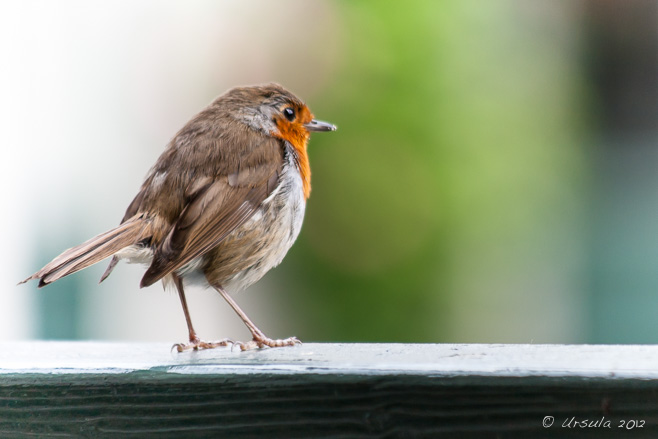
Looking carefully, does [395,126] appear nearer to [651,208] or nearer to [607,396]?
[651,208]

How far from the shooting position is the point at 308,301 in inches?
288

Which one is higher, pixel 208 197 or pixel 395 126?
pixel 208 197

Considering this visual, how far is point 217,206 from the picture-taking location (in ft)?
10.6

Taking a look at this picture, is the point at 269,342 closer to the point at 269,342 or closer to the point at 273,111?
the point at 269,342

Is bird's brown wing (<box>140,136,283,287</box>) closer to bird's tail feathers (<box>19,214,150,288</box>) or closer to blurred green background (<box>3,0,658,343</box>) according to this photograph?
bird's tail feathers (<box>19,214,150,288</box>)

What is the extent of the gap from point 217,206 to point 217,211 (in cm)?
2

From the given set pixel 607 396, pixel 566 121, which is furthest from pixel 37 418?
pixel 566 121

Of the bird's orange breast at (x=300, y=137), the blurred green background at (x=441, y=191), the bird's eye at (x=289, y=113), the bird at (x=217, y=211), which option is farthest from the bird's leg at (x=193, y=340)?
the blurred green background at (x=441, y=191)

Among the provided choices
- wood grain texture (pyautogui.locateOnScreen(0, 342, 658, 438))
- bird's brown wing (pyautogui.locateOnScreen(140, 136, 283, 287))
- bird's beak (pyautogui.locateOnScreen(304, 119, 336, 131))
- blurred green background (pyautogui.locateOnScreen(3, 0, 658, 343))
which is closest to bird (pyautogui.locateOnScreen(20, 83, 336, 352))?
bird's brown wing (pyautogui.locateOnScreen(140, 136, 283, 287))

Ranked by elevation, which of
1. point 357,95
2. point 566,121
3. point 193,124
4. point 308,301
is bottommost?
point 308,301

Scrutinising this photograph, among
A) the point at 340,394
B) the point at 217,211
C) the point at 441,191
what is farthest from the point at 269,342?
the point at 441,191

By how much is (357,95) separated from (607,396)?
18.4 ft

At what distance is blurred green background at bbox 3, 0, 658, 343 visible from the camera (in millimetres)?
7074

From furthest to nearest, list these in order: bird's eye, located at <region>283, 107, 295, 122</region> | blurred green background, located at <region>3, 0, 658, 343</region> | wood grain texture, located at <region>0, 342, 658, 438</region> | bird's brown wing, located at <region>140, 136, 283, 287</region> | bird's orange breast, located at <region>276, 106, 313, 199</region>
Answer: blurred green background, located at <region>3, 0, 658, 343</region>, bird's eye, located at <region>283, 107, 295, 122</region>, bird's orange breast, located at <region>276, 106, 313, 199</region>, bird's brown wing, located at <region>140, 136, 283, 287</region>, wood grain texture, located at <region>0, 342, 658, 438</region>
